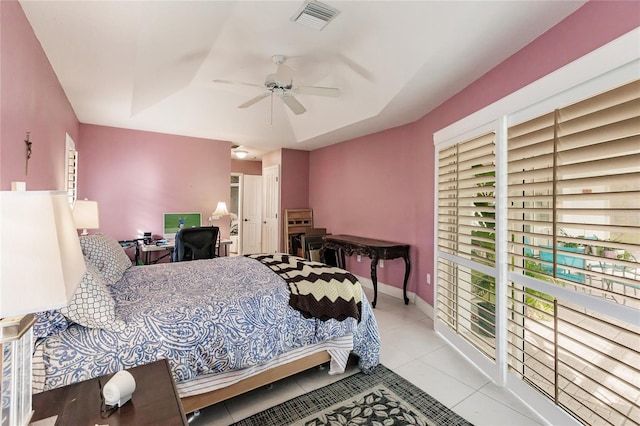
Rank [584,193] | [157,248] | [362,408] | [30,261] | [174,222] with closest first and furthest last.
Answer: [30,261], [584,193], [362,408], [157,248], [174,222]

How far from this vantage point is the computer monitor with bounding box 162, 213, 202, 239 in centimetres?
509


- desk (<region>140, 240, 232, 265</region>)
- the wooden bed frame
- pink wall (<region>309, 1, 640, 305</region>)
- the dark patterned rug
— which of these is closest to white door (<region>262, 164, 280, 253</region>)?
pink wall (<region>309, 1, 640, 305</region>)

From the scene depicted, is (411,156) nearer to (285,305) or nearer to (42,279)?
(285,305)

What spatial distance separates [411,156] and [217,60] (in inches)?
103

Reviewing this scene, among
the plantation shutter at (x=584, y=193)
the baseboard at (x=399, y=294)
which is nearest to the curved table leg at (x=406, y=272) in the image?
the baseboard at (x=399, y=294)

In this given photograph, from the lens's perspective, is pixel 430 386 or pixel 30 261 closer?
pixel 30 261

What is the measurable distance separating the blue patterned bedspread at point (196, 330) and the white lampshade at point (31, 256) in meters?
1.07

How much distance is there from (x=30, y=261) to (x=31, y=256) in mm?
11

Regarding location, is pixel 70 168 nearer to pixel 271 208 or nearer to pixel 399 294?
pixel 271 208

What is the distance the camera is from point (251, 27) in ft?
8.84

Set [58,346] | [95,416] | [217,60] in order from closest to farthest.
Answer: [95,416] < [58,346] < [217,60]

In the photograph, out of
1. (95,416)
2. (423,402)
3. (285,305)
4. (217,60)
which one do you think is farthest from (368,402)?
(217,60)

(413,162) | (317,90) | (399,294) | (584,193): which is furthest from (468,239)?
(317,90)

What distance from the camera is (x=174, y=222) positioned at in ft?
16.8
